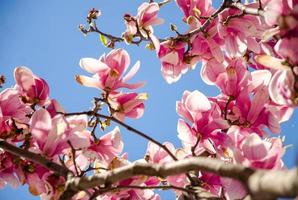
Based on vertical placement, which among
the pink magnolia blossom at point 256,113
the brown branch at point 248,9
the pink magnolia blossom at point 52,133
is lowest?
the pink magnolia blossom at point 256,113

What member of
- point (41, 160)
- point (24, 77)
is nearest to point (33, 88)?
point (24, 77)

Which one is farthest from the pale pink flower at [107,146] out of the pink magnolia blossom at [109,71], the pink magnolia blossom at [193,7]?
the pink magnolia blossom at [193,7]

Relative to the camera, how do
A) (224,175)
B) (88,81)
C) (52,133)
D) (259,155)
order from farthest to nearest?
(88,81) < (52,133) < (259,155) < (224,175)

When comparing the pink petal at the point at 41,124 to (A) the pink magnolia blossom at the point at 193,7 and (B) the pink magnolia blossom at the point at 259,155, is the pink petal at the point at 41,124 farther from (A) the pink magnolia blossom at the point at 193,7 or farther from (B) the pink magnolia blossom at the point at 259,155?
(A) the pink magnolia blossom at the point at 193,7

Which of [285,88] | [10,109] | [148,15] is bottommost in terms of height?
[285,88]

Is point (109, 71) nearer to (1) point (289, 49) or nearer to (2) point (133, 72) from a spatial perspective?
(2) point (133, 72)

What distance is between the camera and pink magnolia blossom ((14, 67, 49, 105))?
1.11 m

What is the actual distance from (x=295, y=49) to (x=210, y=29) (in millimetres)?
541

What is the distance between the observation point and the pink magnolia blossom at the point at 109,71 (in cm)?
113

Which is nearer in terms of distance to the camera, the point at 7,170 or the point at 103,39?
the point at 7,170

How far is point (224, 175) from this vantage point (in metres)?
0.52

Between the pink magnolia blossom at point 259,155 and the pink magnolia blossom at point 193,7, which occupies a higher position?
the pink magnolia blossom at point 193,7

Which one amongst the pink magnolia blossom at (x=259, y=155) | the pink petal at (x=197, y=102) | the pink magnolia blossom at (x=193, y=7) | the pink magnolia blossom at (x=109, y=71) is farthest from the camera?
the pink magnolia blossom at (x=193, y=7)

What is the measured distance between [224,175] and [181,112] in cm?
61
